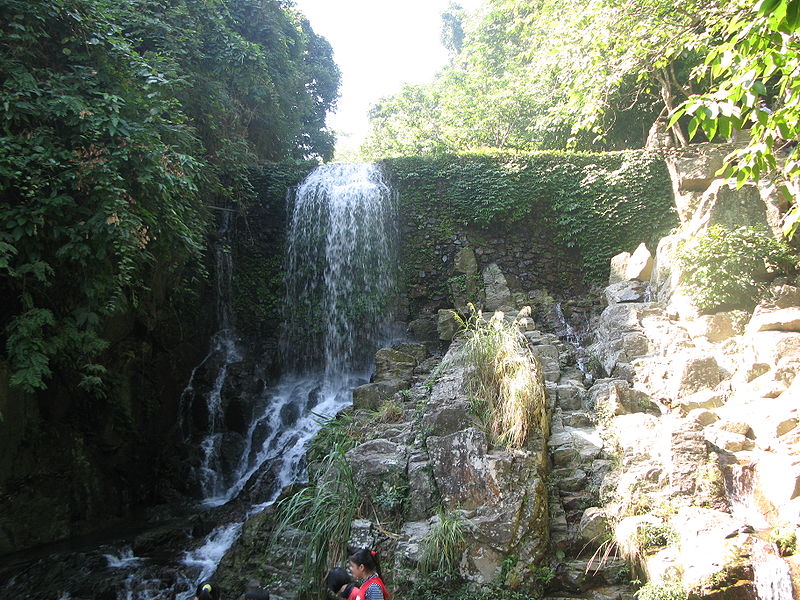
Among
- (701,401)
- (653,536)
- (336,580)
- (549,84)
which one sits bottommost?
(653,536)

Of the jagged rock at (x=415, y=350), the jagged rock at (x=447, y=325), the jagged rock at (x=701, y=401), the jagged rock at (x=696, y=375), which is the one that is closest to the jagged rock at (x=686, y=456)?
the jagged rock at (x=701, y=401)

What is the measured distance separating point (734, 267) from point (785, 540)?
14.0 ft

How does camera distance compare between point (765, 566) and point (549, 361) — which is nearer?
point (765, 566)

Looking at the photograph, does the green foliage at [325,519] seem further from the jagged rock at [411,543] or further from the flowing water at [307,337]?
the flowing water at [307,337]

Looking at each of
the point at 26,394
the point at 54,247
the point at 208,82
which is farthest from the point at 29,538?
the point at 208,82

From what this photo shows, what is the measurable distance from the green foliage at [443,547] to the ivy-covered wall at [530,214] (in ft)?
23.2

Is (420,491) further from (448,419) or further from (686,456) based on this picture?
(686,456)

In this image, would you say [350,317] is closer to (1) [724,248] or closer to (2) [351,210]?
(2) [351,210]

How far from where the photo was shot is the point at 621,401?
5.51 m

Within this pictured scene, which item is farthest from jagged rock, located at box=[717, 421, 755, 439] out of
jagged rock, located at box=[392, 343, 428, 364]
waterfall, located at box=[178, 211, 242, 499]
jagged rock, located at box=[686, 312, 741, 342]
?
waterfall, located at box=[178, 211, 242, 499]

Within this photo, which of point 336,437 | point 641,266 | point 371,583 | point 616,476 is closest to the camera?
point 371,583

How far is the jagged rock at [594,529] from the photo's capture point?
4008 millimetres

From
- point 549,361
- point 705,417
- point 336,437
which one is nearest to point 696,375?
point 705,417

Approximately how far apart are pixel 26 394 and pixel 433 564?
18.5 ft
